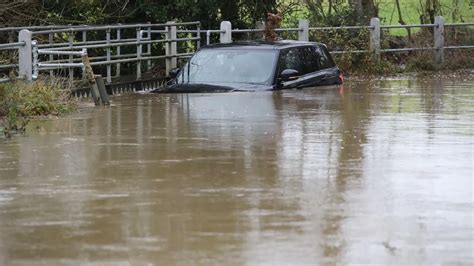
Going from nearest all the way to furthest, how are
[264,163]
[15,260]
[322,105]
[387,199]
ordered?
[15,260], [387,199], [264,163], [322,105]

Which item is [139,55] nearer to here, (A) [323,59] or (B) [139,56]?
(B) [139,56]

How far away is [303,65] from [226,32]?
5.46 metres

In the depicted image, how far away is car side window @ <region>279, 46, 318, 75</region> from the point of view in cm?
1731

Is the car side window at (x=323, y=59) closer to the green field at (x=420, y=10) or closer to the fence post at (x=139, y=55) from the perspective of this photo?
the fence post at (x=139, y=55)

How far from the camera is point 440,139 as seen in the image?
11.5m

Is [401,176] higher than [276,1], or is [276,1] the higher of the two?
[276,1]

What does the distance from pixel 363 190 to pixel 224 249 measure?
2.22 metres

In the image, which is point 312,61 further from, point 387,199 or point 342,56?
point 387,199

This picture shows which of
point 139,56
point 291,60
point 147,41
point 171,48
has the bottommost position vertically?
point 291,60

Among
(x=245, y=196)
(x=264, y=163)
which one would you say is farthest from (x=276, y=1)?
(x=245, y=196)

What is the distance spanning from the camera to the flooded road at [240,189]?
259 inches

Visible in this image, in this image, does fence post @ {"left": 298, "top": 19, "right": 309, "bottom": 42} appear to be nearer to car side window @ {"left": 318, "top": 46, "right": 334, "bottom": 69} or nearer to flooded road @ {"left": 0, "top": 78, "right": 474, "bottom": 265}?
car side window @ {"left": 318, "top": 46, "right": 334, "bottom": 69}

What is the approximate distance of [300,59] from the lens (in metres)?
17.9

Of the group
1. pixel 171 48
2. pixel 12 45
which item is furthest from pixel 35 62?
pixel 171 48
